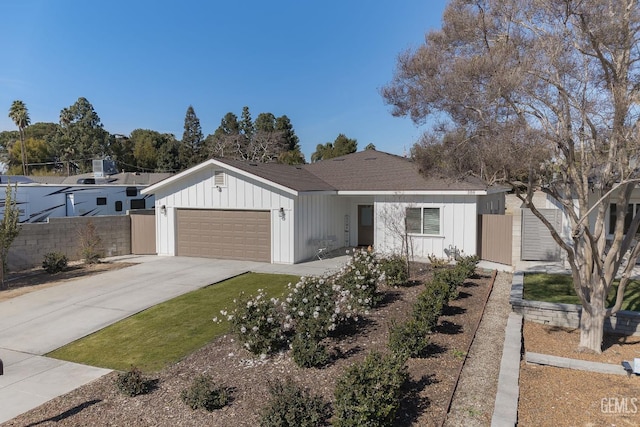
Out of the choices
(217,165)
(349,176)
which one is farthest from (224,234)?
(349,176)

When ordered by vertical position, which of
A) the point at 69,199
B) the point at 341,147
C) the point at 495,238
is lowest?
the point at 495,238

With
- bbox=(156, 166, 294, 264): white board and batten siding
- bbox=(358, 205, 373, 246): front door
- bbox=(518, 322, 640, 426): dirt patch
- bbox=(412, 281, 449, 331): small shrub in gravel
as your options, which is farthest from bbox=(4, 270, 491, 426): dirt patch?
bbox=(358, 205, 373, 246): front door

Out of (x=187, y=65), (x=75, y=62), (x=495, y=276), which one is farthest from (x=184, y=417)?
(x=187, y=65)

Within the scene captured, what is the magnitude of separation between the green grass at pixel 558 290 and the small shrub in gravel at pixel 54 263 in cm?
1460

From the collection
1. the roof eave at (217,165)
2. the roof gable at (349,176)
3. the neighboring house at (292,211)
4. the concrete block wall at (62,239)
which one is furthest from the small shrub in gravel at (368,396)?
the concrete block wall at (62,239)

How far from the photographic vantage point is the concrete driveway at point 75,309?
6395 mm

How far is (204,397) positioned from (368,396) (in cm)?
214

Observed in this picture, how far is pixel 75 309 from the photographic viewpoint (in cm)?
1008

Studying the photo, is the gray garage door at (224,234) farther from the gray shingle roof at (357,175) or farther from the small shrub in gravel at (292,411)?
the small shrub in gravel at (292,411)

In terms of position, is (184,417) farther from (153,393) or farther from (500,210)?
(500,210)

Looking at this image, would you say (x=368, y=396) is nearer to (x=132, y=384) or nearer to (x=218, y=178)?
(x=132, y=384)

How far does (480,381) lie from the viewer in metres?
5.84

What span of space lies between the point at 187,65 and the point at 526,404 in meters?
27.8

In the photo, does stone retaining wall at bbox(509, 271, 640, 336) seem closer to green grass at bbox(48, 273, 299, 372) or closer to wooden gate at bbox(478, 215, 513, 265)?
wooden gate at bbox(478, 215, 513, 265)
